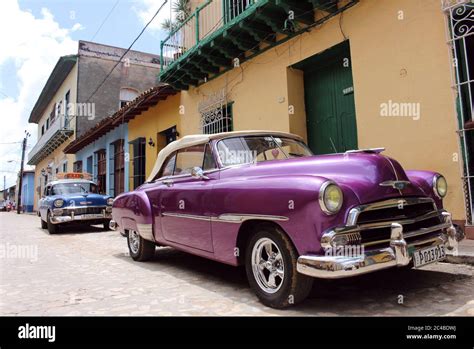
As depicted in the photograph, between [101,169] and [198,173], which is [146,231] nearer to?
[198,173]

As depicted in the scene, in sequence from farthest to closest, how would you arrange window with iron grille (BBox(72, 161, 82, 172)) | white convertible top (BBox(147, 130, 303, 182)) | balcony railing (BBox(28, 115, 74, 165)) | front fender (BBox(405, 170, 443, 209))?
window with iron grille (BBox(72, 161, 82, 172)) < balcony railing (BBox(28, 115, 74, 165)) < white convertible top (BBox(147, 130, 303, 182)) < front fender (BBox(405, 170, 443, 209))

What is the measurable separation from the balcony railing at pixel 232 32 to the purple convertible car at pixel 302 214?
376 centimetres

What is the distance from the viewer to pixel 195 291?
12.1 feet

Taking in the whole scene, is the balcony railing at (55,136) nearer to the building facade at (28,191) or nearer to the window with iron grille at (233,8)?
the building facade at (28,191)

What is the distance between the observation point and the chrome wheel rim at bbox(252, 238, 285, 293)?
300 centimetres

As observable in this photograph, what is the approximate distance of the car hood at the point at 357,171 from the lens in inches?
111

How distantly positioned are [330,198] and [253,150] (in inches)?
61.4

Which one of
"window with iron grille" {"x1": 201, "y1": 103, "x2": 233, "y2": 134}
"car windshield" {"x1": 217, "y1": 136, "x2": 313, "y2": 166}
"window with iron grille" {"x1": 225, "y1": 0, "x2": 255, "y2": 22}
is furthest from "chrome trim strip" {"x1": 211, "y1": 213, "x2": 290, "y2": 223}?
"window with iron grille" {"x1": 225, "y1": 0, "x2": 255, "y2": 22}

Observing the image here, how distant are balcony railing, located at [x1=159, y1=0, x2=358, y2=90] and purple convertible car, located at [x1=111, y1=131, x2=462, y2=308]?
3.76m

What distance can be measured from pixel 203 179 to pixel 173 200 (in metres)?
0.69

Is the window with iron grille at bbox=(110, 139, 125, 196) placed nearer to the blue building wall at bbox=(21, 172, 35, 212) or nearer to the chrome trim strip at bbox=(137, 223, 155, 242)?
the chrome trim strip at bbox=(137, 223, 155, 242)

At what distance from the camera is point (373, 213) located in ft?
9.18
